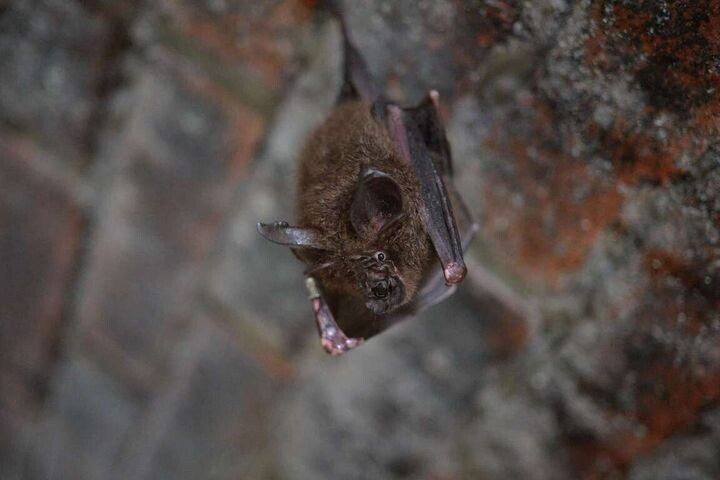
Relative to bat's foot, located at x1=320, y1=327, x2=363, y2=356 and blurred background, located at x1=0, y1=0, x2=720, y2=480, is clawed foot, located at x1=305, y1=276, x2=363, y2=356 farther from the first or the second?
blurred background, located at x1=0, y1=0, x2=720, y2=480

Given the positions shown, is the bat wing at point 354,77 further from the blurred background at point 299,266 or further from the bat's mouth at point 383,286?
the bat's mouth at point 383,286

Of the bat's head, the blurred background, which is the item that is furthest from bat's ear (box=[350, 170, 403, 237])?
the blurred background

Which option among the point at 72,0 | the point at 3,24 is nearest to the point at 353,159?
the point at 72,0

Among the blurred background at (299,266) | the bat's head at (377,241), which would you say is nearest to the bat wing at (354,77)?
the blurred background at (299,266)

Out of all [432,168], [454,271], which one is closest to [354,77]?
[432,168]

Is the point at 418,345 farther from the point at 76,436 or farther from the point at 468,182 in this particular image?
the point at 76,436
